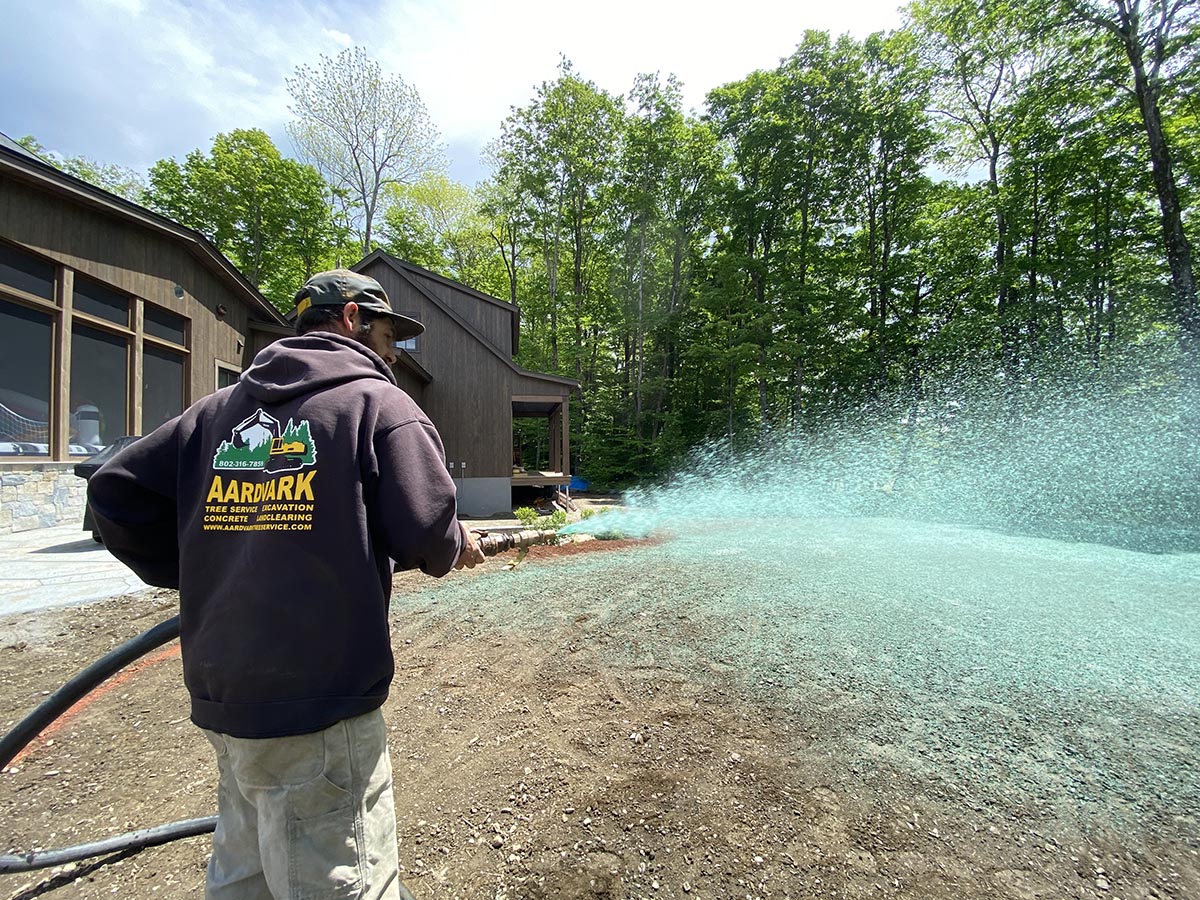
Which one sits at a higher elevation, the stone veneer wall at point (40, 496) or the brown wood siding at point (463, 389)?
the brown wood siding at point (463, 389)

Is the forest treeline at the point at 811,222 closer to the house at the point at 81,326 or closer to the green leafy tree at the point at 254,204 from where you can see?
the green leafy tree at the point at 254,204

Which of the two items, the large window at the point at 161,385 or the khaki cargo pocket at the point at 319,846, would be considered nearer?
the khaki cargo pocket at the point at 319,846

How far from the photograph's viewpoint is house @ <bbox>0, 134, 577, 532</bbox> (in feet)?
21.7

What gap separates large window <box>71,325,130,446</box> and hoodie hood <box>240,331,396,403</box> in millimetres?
9262

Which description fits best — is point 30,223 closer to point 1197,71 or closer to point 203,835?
point 203,835

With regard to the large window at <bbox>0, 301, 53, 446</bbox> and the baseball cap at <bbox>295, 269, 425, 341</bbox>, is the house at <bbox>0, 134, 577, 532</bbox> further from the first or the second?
the baseball cap at <bbox>295, 269, 425, 341</bbox>

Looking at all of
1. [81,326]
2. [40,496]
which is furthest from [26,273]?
[40,496]

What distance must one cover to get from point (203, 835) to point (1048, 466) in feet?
47.5

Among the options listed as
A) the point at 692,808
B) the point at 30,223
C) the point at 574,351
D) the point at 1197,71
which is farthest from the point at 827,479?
the point at 30,223

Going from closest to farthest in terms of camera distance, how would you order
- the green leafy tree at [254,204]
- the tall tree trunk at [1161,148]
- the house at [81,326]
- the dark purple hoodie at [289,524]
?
the dark purple hoodie at [289,524] < the house at [81,326] < the tall tree trunk at [1161,148] < the green leafy tree at [254,204]

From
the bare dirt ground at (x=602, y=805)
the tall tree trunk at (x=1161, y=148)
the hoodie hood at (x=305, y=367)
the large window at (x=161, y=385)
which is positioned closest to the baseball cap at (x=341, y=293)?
the hoodie hood at (x=305, y=367)

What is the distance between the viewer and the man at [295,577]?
1089 mm

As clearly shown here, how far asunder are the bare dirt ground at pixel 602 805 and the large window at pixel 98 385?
6.68 meters

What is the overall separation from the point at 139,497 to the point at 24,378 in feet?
31.1
